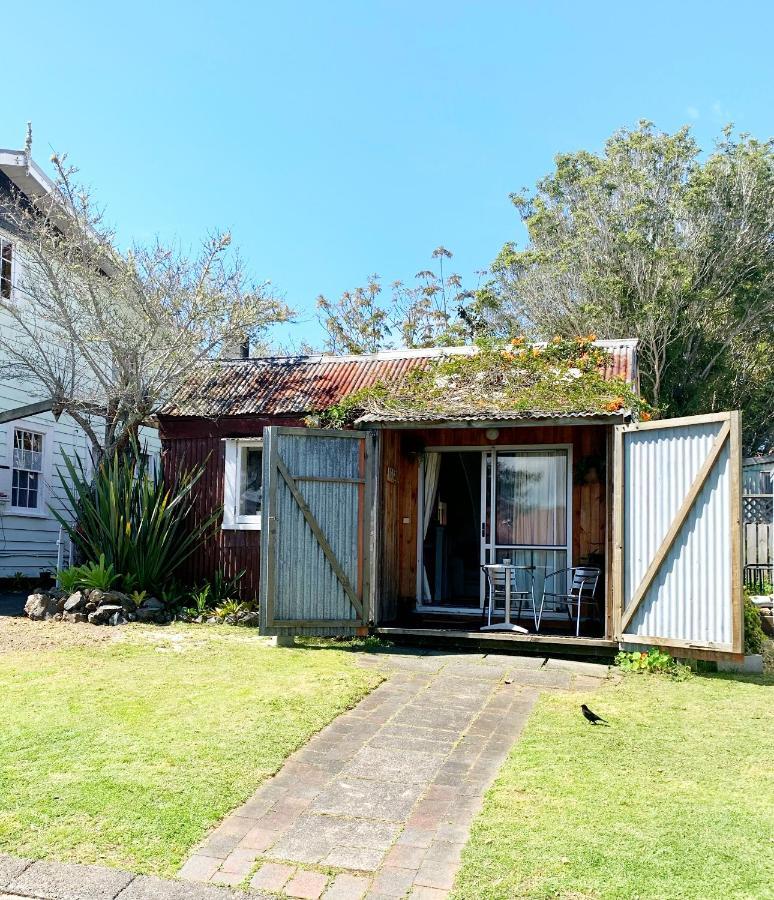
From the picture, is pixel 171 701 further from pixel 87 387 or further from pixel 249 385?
pixel 87 387

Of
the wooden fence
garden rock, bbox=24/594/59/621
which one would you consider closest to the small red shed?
garden rock, bbox=24/594/59/621

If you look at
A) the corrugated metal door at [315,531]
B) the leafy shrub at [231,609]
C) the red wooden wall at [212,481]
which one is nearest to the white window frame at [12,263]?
the red wooden wall at [212,481]

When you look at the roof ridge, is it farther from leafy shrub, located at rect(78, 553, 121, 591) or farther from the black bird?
the black bird

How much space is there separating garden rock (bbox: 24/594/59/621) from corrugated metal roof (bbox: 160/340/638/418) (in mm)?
3027

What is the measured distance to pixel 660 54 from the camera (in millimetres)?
15055

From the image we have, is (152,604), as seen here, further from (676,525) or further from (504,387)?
(676,525)

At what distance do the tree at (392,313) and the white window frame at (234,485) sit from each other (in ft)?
56.0

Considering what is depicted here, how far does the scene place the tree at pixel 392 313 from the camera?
2856 cm

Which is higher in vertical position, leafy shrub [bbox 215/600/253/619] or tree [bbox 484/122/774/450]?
tree [bbox 484/122/774/450]

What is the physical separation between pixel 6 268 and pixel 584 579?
11.2 m

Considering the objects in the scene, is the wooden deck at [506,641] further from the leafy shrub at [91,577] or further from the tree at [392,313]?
the tree at [392,313]

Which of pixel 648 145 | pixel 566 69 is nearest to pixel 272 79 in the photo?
pixel 566 69

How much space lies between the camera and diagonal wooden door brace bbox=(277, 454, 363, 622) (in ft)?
29.4

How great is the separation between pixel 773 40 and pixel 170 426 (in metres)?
12.8
